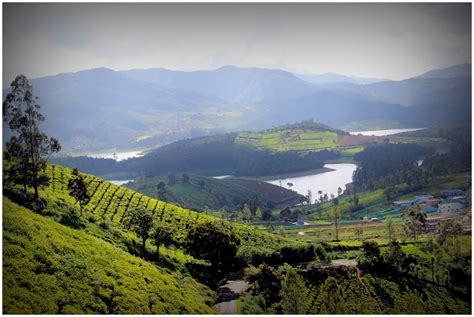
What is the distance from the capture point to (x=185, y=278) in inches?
798

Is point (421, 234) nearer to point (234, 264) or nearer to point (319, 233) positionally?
point (319, 233)

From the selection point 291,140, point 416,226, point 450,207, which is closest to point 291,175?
point 291,140

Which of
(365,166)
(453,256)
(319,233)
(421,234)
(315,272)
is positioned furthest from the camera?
(365,166)

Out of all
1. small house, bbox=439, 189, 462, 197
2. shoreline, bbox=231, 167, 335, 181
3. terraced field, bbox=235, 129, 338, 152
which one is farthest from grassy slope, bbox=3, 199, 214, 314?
terraced field, bbox=235, 129, 338, 152

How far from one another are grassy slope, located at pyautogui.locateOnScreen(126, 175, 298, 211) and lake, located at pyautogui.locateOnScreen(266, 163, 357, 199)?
24.7 ft

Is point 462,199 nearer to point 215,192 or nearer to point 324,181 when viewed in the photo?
point 324,181

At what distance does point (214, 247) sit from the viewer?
23.6m

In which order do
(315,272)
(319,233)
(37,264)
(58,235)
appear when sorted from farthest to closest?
1. (319,233)
2. (315,272)
3. (58,235)
4. (37,264)

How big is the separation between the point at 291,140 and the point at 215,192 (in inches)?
2567

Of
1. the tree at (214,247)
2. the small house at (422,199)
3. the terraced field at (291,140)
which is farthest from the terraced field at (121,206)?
the terraced field at (291,140)

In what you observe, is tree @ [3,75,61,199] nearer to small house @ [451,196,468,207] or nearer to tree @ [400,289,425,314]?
tree @ [400,289,425,314]

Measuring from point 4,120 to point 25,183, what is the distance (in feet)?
10.4

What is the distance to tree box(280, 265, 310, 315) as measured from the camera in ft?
57.3

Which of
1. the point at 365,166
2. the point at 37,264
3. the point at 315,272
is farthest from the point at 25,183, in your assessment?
the point at 365,166
